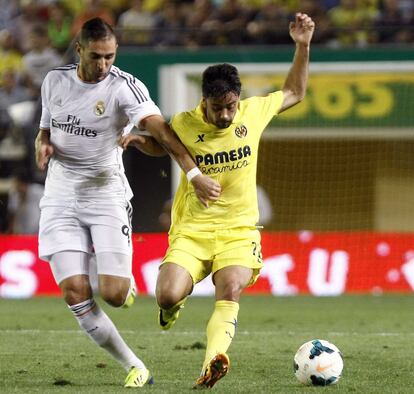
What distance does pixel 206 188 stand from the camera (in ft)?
24.0

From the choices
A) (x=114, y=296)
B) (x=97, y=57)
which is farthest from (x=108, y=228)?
(x=97, y=57)

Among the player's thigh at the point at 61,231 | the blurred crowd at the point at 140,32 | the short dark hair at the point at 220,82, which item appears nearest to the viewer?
the short dark hair at the point at 220,82

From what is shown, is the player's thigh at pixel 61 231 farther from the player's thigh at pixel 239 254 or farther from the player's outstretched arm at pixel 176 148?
the player's thigh at pixel 239 254

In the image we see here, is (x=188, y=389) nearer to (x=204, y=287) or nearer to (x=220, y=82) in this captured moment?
(x=220, y=82)

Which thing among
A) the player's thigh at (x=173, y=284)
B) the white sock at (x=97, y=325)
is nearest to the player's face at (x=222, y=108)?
the player's thigh at (x=173, y=284)

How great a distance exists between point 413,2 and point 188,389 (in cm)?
1206

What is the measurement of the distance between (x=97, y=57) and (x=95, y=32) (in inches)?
6.5

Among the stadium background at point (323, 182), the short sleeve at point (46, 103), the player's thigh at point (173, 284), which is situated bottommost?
the stadium background at point (323, 182)

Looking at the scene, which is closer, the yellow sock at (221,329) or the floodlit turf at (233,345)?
the yellow sock at (221,329)

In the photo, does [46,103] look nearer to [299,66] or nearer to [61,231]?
[61,231]

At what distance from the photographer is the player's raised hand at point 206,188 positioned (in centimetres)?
731

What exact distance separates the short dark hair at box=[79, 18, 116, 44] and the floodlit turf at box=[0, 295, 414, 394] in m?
2.25

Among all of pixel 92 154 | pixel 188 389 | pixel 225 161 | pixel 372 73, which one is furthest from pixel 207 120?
pixel 372 73

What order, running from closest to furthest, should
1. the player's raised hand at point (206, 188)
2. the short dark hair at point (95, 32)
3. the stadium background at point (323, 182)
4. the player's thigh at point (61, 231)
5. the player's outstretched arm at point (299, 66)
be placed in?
the player's raised hand at point (206, 188) < the short dark hair at point (95, 32) < the player's thigh at point (61, 231) < the player's outstretched arm at point (299, 66) < the stadium background at point (323, 182)
